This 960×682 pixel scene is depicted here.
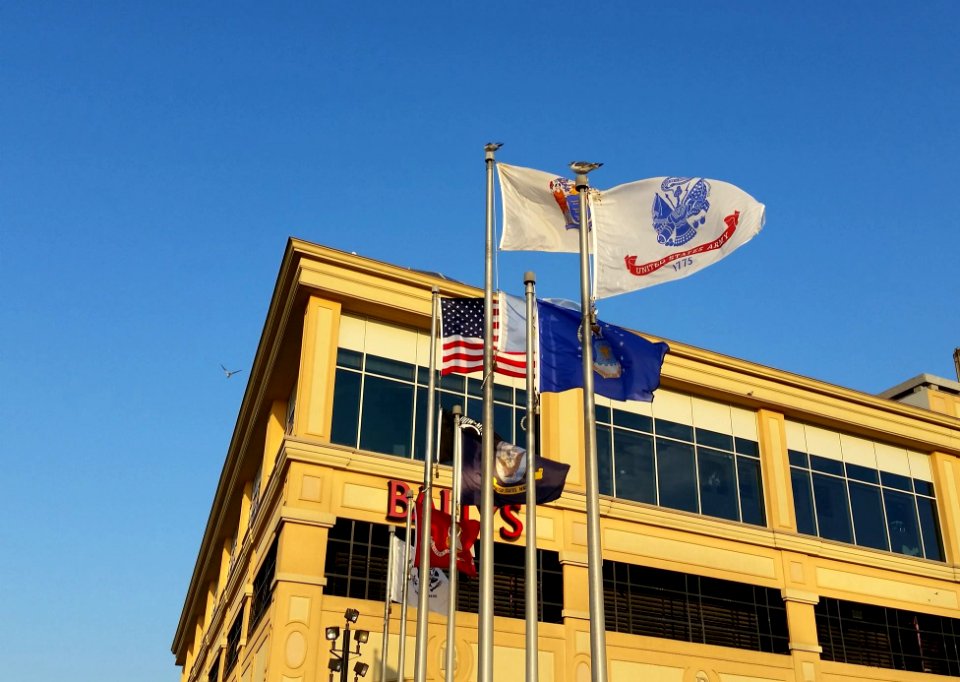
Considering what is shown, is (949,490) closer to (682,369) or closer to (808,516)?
(808,516)

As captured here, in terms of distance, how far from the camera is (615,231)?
1691 centimetres

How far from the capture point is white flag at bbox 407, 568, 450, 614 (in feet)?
78.5

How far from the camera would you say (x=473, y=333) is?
18.9 metres

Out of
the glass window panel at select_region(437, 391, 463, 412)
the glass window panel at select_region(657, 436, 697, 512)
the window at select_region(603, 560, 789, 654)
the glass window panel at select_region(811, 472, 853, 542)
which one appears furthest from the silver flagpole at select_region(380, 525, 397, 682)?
the glass window panel at select_region(811, 472, 853, 542)

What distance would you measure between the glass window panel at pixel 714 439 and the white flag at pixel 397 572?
14.5m

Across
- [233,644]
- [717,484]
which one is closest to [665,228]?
[717,484]

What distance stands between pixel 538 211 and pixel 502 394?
15073 mm

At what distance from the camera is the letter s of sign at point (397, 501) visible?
2847 cm

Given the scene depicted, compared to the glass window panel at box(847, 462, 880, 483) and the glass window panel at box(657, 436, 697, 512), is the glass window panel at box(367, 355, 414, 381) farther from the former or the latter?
the glass window panel at box(847, 462, 880, 483)

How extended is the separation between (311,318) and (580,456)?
9.68m

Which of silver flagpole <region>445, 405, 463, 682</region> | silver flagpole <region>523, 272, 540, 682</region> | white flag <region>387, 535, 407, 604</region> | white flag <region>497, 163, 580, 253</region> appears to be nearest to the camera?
silver flagpole <region>523, 272, 540, 682</region>

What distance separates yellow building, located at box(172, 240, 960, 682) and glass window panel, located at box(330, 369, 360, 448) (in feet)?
0.20

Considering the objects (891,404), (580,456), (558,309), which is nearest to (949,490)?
(891,404)

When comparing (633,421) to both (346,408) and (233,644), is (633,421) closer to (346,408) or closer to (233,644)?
(346,408)
